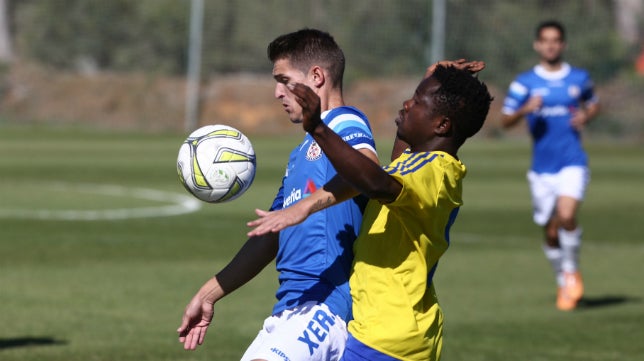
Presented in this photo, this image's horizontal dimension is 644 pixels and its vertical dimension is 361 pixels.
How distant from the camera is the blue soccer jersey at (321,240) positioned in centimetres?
529

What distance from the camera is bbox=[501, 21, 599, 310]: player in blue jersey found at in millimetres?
12156

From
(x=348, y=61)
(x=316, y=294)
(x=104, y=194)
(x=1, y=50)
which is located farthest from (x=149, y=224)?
(x=1, y=50)

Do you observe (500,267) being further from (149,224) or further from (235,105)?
(235,105)

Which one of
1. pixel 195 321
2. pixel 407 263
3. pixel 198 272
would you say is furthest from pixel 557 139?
pixel 407 263

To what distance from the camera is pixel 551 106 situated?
12.9m

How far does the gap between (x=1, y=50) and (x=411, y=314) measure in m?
44.2

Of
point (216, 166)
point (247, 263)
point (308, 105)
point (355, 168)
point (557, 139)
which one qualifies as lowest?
point (557, 139)

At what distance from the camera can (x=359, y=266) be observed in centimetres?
517

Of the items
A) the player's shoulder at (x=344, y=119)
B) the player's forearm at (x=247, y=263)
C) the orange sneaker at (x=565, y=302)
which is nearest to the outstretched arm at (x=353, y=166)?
the player's shoulder at (x=344, y=119)

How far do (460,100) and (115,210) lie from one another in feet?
47.1

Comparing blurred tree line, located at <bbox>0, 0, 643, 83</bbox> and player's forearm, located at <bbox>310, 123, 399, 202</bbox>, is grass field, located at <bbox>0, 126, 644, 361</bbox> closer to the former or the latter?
player's forearm, located at <bbox>310, 123, 399, 202</bbox>

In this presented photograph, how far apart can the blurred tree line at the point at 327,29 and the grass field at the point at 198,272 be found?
13264 mm

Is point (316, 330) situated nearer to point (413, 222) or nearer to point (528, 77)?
point (413, 222)

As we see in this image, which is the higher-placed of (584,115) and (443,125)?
(443,125)
